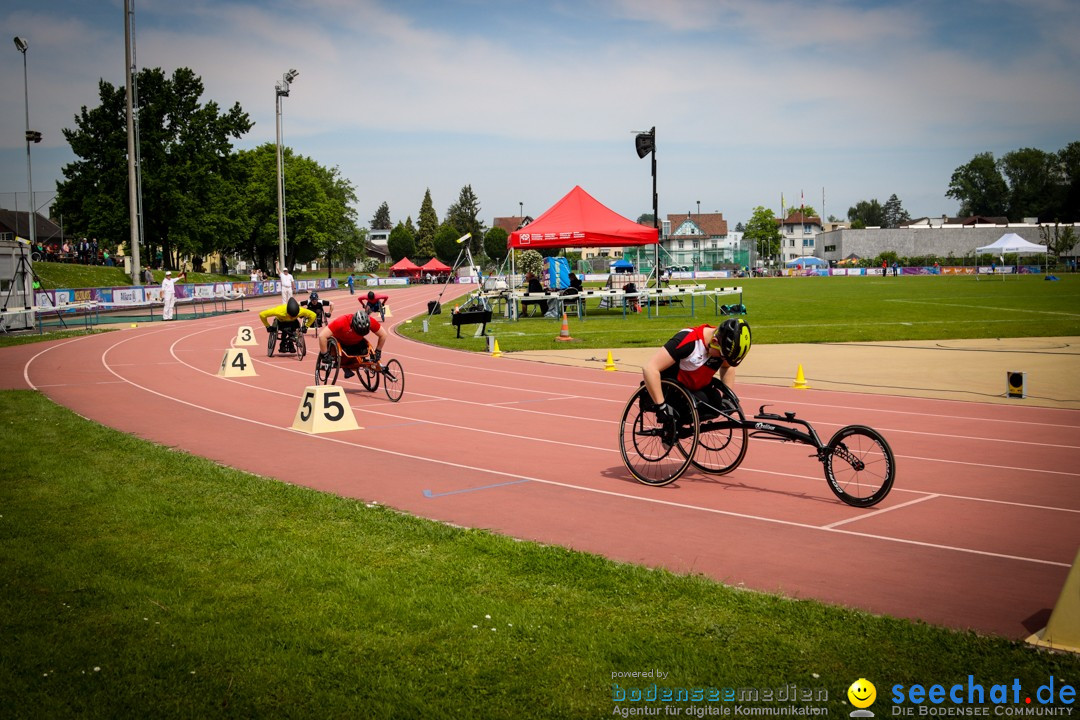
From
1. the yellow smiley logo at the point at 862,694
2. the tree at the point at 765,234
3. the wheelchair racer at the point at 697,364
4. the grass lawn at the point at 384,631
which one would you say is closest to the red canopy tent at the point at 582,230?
the wheelchair racer at the point at 697,364

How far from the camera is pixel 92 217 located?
192 ft

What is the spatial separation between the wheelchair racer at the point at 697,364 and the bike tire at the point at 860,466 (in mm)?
1176

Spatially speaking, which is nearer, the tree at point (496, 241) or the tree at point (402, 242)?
the tree at point (402, 242)

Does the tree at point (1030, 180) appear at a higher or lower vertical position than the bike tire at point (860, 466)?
higher

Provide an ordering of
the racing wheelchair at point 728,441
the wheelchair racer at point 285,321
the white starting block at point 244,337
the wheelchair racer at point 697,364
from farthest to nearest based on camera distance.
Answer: the white starting block at point 244,337, the wheelchair racer at point 285,321, the wheelchair racer at point 697,364, the racing wheelchair at point 728,441

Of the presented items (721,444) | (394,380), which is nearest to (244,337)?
(394,380)

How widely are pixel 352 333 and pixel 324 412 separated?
3.21 metres

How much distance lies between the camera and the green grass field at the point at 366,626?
Result: 4.43m

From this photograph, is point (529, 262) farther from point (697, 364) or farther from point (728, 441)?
point (697, 364)

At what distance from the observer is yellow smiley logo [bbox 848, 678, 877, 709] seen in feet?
14.0

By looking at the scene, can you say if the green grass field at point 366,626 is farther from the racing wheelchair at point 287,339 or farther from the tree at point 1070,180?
the tree at point 1070,180

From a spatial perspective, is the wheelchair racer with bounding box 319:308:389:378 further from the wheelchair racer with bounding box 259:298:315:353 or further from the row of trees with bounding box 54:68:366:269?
the row of trees with bounding box 54:68:366:269

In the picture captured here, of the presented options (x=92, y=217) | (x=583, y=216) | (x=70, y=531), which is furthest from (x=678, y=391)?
(x=92, y=217)

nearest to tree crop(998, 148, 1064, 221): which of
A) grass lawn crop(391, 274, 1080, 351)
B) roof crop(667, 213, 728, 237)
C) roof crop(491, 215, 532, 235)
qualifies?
roof crop(667, 213, 728, 237)
